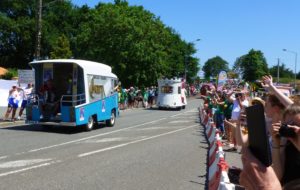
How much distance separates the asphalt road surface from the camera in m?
9.05

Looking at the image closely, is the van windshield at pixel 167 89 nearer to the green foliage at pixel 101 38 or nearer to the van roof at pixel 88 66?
the green foliage at pixel 101 38

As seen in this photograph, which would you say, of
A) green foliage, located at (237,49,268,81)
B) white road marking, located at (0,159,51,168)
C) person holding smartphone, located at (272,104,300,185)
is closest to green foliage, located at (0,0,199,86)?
green foliage, located at (237,49,268,81)

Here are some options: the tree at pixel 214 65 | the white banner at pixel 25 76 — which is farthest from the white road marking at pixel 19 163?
the tree at pixel 214 65

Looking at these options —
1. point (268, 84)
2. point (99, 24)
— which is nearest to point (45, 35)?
point (99, 24)

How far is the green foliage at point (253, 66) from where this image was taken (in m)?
75.8

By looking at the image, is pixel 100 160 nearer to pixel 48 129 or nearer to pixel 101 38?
pixel 48 129

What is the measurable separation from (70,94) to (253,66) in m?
65.1

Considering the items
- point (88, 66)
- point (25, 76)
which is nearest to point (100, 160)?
point (88, 66)

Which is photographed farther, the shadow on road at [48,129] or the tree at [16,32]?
the tree at [16,32]

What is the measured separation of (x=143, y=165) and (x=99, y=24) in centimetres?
4327

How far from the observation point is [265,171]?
9.69ft

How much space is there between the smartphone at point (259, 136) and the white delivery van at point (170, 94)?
37.3 m

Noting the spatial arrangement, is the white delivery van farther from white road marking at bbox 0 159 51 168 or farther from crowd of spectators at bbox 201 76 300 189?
crowd of spectators at bbox 201 76 300 189

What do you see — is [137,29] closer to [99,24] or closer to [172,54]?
[99,24]
